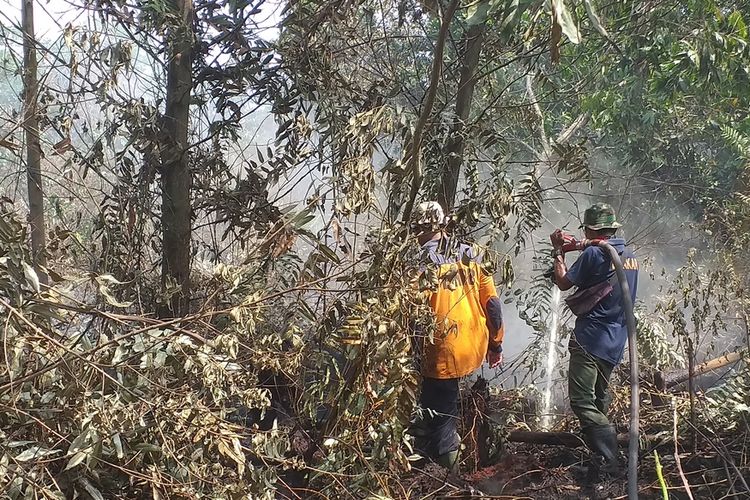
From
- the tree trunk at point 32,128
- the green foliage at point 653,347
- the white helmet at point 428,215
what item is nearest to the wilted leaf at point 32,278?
the tree trunk at point 32,128

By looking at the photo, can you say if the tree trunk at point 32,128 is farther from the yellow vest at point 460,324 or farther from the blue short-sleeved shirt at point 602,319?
the blue short-sleeved shirt at point 602,319

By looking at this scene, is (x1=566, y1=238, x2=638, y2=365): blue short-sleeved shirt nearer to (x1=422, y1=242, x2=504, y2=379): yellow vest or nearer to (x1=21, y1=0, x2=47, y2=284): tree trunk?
(x1=422, y1=242, x2=504, y2=379): yellow vest

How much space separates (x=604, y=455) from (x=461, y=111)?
92.0 inches

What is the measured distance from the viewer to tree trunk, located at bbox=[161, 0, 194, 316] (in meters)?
4.23

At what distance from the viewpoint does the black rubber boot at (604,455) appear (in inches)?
150

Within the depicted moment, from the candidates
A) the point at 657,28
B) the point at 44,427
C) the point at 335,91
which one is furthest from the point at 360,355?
the point at 657,28

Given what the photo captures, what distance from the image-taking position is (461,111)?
4469 millimetres

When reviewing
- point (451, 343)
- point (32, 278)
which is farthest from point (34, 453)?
point (451, 343)

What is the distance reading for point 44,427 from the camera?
8.92 feet

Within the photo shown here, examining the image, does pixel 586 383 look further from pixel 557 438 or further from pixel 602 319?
pixel 557 438

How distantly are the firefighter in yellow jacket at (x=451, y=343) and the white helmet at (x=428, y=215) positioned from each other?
0.12 feet

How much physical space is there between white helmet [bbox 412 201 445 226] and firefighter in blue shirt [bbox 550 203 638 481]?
96cm

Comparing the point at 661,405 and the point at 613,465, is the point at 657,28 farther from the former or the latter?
the point at 613,465

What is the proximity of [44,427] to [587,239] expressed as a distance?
10.1 ft
